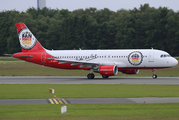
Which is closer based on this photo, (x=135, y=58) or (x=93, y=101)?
(x=93, y=101)

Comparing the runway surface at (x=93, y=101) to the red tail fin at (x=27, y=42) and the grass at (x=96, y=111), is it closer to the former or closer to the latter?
the grass at (x=96, y=111)

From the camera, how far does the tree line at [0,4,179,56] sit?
102 metres

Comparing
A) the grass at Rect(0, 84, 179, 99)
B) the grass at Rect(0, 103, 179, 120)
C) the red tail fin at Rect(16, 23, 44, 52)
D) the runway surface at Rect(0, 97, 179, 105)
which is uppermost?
the red tail fin at Rect(16, 23, 44, 52)

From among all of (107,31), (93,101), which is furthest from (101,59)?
(107,31)

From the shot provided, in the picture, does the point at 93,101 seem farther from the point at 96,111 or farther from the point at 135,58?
the point at 135,58

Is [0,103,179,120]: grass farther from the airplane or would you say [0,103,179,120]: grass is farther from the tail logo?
the tail logo

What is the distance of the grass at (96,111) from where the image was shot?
14.8 metres

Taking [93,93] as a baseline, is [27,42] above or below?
above

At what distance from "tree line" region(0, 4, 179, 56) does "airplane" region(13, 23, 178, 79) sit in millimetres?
58191

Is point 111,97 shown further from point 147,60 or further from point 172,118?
point 147,60

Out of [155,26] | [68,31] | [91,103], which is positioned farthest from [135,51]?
[68,31]

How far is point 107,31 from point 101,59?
66982mm

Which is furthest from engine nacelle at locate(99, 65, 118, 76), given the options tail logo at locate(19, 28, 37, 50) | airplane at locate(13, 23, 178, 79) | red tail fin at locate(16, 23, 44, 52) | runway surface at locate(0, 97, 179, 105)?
runway surface at locate(0, 97, 179, 105)

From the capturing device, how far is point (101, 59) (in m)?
43.6
